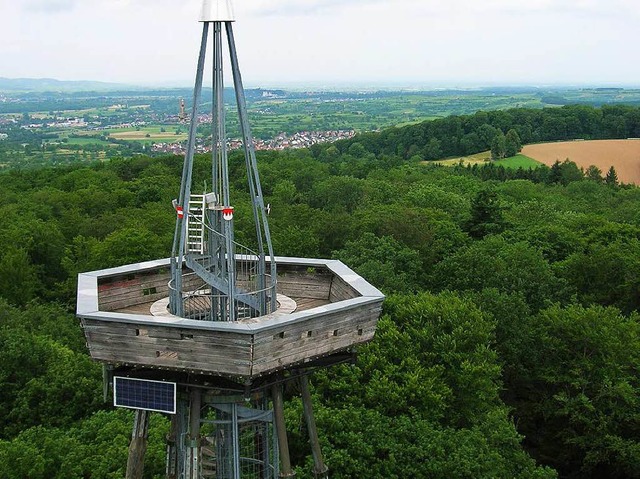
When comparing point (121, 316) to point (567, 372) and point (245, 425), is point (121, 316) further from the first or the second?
point (567, 372)

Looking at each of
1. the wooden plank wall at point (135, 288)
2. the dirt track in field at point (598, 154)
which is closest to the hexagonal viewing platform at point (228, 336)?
the wooden plank wall at point (135, 288)

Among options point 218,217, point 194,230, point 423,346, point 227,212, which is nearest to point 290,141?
point 423,346

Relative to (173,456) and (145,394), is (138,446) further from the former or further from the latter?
(145,394)

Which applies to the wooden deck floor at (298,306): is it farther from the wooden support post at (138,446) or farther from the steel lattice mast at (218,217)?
the wooden support post at (138,446)

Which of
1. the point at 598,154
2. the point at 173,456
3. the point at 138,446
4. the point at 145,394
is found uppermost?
the point at 145,394

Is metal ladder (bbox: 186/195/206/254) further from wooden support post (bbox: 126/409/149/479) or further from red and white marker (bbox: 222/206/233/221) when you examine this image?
wooden support post (bbox: 126/409/149/479)

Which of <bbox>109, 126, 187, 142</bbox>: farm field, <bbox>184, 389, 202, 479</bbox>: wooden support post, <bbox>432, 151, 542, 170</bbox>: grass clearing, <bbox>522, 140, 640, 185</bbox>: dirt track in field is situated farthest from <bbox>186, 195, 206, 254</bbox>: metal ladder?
<bbox>109, 126, 187, 142</bbox>: farm field
